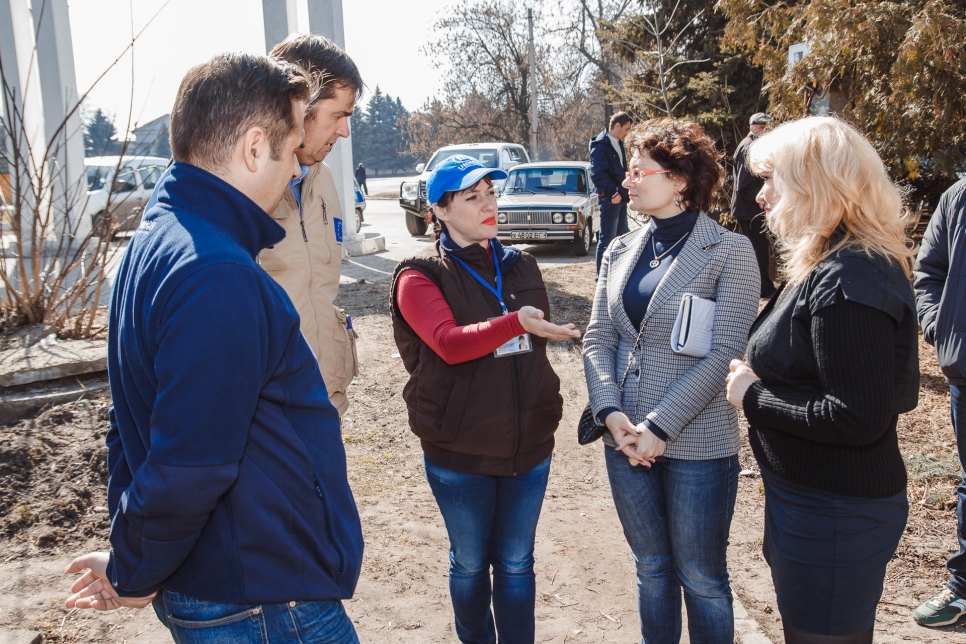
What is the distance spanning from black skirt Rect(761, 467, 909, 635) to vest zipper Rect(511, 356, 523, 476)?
0.89 m

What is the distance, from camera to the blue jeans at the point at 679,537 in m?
2.63

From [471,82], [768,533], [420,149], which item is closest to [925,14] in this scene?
[768,533]

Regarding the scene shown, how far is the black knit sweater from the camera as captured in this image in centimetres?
203

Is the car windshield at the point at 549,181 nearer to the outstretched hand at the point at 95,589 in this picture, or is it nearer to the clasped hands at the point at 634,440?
the clasped hands at the point at 634,440

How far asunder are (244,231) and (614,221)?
9706 mm

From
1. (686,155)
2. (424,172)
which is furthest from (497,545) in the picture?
(424,172)

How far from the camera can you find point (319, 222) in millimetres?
2785

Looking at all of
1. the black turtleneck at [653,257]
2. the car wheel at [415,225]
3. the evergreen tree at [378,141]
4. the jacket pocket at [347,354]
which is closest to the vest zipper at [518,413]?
the black turtleneck at [653,257]

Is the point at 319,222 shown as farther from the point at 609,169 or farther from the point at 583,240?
the point at 583,240

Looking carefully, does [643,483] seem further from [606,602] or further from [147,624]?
[147,624]

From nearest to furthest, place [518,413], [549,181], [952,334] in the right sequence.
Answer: [518,413] < [952,334] < [549,181]

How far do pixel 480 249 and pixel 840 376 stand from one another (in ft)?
4.15

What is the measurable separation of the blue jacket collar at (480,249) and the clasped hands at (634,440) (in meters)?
0.66

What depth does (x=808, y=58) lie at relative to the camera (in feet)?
26.0
